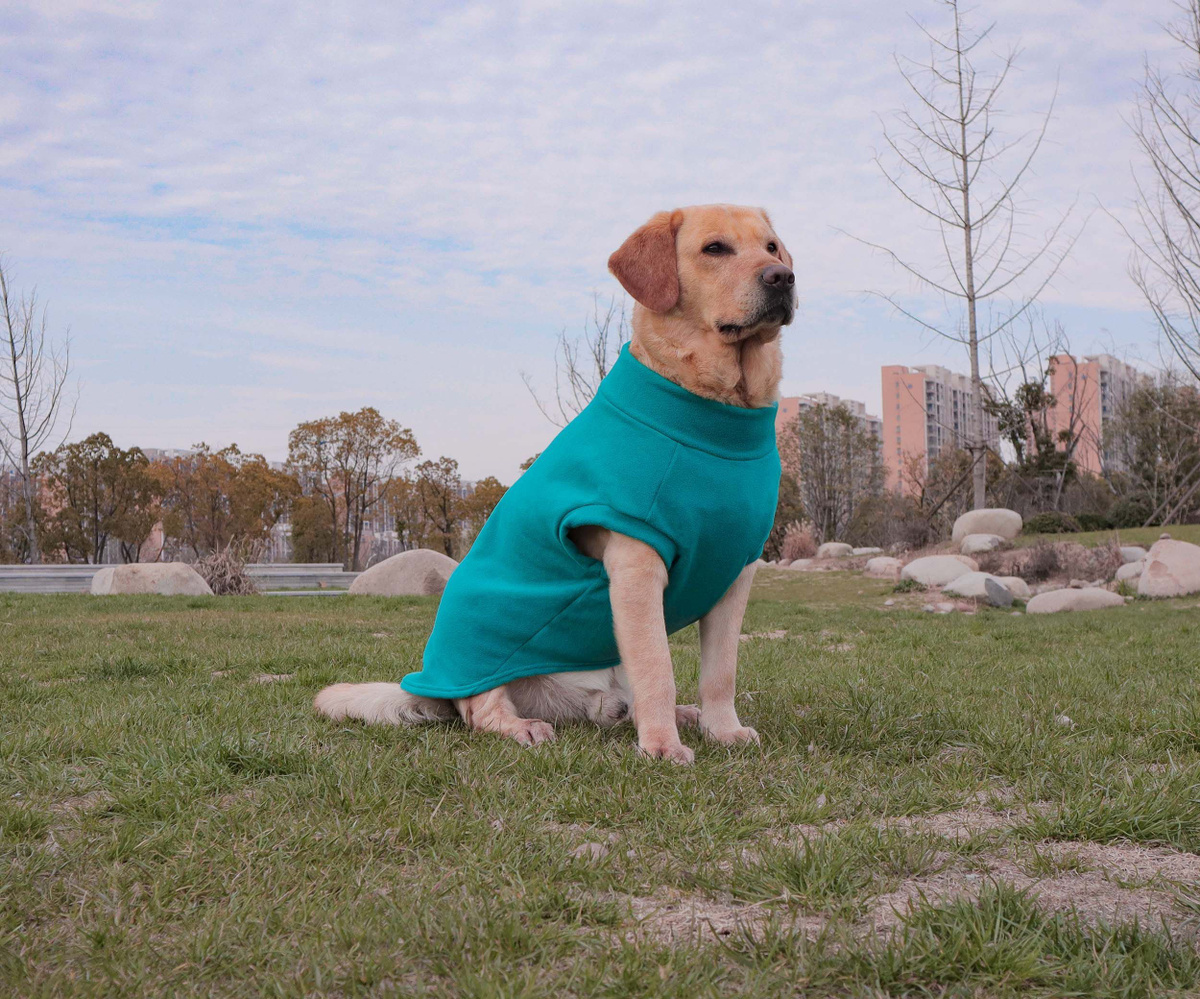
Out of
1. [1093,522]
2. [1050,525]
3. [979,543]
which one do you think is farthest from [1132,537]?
[1093,522]

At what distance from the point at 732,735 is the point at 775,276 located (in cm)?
166

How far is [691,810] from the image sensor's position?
99.9 inches

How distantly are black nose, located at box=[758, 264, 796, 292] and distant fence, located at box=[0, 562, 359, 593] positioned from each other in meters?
16.7

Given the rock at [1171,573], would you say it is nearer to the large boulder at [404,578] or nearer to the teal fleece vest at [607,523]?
the large boulder at [404,578]

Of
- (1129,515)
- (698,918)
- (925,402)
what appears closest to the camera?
(698,918)

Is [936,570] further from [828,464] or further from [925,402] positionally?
[925,402]

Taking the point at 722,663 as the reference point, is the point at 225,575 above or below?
below

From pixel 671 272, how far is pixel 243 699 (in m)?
2.91

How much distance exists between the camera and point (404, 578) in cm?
1622

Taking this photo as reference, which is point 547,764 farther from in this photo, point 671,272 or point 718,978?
point 671,272

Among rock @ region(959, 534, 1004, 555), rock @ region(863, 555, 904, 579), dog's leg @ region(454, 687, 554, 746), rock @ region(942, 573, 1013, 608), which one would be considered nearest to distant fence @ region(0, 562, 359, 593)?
rock @ region(863, 555, 904, 579)

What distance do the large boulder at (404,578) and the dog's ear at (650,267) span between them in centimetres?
1321

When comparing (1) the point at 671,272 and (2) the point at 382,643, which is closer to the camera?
(1) the point at 671,272

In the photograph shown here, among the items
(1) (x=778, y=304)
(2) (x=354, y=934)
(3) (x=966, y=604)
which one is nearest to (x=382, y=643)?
(1) (x=778, y=304)
